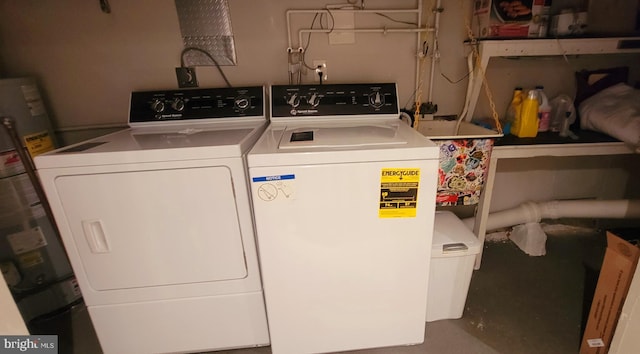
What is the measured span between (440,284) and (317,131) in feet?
3.25

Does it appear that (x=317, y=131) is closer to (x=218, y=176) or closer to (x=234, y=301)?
(x=218, y=176)

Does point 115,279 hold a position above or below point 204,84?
below

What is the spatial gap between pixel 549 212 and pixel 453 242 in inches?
45.6

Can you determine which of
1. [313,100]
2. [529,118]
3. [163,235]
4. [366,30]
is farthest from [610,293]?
[163,235]

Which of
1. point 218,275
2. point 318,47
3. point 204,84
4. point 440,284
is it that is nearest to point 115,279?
point 218,275

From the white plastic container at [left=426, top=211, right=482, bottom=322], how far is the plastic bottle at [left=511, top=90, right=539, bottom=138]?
0.70 meters

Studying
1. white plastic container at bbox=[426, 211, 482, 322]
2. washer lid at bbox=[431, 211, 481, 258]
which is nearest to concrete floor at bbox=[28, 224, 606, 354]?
white plastic container at bbox=[426, 211, 482, 322]

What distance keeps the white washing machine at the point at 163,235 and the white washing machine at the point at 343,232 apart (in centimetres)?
14

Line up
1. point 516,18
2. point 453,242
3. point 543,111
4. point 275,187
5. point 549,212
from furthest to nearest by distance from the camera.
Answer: point 549,212 → point 543,111 → point 516,18 → point 453,242 → point 275,187

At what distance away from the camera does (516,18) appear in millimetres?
1553

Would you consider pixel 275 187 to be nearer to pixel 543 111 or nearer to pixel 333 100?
pixel 333 100

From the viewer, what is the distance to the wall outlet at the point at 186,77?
1816 mm

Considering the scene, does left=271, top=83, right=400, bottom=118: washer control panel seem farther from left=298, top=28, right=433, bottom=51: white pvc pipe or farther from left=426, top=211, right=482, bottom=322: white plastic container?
left=426, top=211, right=482, bottom=322: white plastic container

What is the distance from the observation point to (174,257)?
3.99ft
